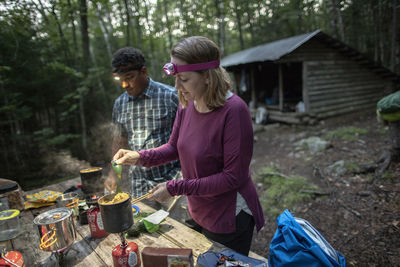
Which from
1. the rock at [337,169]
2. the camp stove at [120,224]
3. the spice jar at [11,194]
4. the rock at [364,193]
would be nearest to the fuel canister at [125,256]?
the camp stove at [120,224]

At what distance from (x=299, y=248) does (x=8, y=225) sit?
1963mm

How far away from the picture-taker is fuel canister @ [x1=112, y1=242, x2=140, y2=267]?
1415 millimetres

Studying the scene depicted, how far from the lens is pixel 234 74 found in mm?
14891

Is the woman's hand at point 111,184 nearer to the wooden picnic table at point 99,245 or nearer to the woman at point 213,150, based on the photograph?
the wooden picnic table at point 99,245

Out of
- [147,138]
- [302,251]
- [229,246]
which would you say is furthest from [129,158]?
[302,251]

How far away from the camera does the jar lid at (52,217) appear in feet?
4.86

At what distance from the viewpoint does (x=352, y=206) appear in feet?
13.8

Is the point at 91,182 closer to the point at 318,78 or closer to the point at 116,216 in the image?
the point at 116,216

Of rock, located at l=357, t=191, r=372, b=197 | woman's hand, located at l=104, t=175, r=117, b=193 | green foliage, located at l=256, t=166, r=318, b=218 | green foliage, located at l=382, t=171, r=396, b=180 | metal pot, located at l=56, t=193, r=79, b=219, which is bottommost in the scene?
green foliage, located at l=256, t=166, r=318, b=218

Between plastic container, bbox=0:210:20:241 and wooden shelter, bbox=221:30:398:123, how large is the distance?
9.16m

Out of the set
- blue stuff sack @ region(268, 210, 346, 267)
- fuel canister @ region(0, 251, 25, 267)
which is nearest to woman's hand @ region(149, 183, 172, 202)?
blue stuff sack @ region(268, 210, 346, 267)

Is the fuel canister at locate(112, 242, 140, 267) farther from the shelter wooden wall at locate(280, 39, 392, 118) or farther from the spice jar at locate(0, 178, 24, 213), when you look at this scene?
the shelter wooden wall at locate(280, 39, 392, 118)

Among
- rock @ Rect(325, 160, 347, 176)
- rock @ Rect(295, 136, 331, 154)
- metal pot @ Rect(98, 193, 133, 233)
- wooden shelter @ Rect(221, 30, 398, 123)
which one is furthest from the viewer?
wooden shelter @ Rect(221, 30, 398, 123)

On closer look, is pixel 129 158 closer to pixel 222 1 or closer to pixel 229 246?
pixel 229 246
